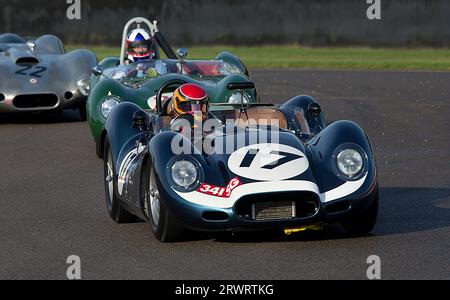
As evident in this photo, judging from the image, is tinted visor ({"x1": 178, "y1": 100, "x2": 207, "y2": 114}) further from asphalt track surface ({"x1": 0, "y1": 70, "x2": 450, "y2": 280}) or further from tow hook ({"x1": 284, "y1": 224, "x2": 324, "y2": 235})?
tow hook ({"x1": 284, "y1": 224, "x2": 324, "y2": 235})

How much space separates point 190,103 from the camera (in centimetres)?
888

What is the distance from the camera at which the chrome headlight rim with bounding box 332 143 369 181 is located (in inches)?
306

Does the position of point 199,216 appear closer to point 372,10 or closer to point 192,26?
point 372,10

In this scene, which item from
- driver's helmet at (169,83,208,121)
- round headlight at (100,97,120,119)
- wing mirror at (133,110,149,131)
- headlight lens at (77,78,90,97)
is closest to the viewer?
driver's helmet at (169,83,208,121)

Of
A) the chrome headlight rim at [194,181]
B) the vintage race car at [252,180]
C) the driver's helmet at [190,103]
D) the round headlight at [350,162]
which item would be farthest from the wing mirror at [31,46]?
the round headlight at [350,162]

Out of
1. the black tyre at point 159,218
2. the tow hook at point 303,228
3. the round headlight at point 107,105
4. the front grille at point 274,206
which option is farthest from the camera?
the round headlight at point 107,105

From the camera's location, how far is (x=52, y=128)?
51.2ft

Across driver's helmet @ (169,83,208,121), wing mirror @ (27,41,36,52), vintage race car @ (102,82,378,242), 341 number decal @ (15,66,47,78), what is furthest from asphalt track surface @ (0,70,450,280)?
wing mirror @ (27,41,36,52)

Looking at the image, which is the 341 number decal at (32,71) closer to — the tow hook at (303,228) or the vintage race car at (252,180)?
the vintage race car at (252,180)

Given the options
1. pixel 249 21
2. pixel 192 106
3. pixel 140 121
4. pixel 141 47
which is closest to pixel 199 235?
pixel 192 106

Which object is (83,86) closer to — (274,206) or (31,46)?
(31,46)

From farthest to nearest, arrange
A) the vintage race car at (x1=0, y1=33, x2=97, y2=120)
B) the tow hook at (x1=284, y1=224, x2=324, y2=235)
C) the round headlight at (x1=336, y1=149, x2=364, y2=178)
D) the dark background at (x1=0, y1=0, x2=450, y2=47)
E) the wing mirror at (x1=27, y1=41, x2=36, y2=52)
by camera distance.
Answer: the dark background at (x1=0, y1=0, x2=450, y2=47)
the wing mirror at (x1=27, y1=41, x2=36, y2=52)
the vintage race car at (x1=0, y1=33, x2=97, y2=120)
the round headlight at (x1=336, y1=149, x2=364, y2=178)
the tow hook at (x1=284, y1=224, x2=324, y2=235)

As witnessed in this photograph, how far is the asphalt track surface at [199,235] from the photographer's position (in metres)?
7.04
